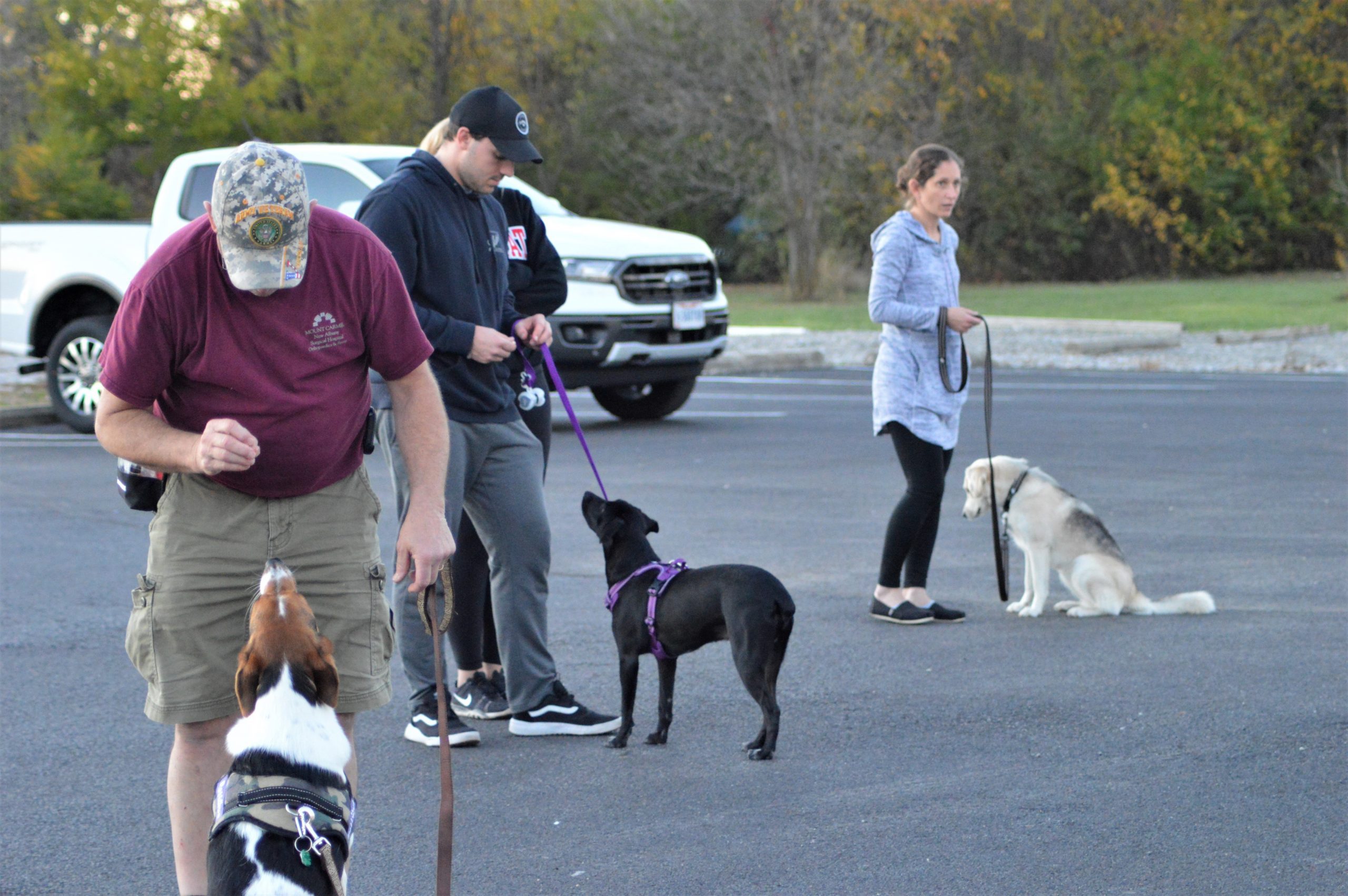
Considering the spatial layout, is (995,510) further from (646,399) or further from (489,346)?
(646,399)

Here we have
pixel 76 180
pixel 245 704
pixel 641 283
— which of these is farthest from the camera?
pixel 76 180

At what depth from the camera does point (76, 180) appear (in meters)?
22.7

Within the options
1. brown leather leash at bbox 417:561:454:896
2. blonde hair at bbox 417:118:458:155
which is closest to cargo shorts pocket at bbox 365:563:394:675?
brown leather leash at bbox 417:561:454:896

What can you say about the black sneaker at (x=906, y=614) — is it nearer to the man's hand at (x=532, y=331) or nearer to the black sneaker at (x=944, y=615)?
the black sneaker at (x=944, y=615)

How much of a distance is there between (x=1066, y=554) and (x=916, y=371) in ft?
3.50

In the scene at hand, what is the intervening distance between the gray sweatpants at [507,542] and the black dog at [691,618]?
27 centimetres

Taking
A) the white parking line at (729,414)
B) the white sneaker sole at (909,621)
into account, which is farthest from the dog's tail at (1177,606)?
the white parking line at (729,414)

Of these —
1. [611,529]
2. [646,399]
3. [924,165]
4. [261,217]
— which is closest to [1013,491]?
[924,165]

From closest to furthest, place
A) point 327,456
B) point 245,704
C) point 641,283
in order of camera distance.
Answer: point 245,704 < point 327,456 < point 641,283

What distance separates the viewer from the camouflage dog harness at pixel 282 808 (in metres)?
2.66

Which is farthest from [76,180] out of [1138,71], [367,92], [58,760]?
[1138,71]

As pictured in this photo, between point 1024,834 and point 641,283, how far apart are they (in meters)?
8.36

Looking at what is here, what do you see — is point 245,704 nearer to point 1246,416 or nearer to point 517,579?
point 517,579

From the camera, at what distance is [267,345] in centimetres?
292
